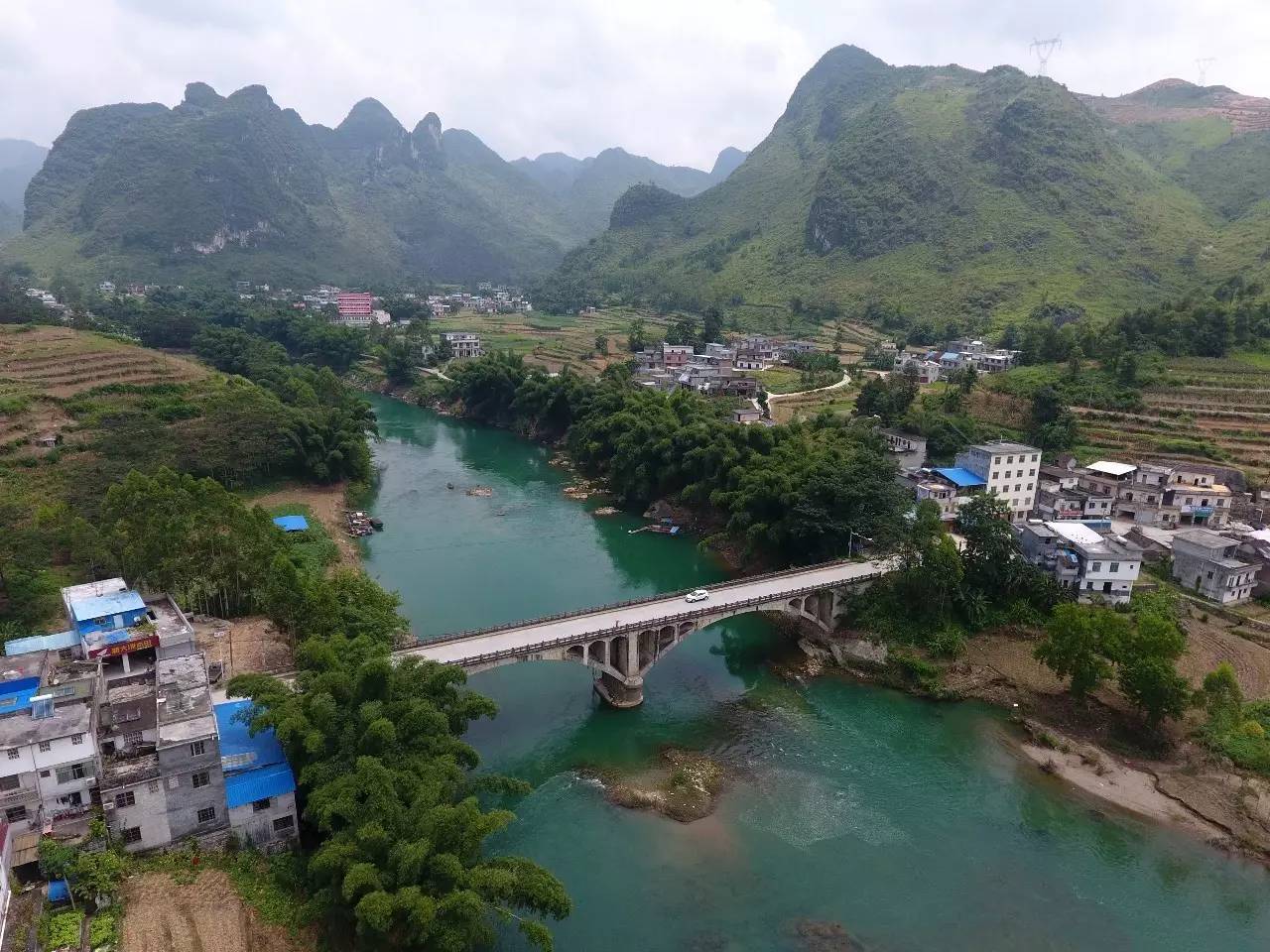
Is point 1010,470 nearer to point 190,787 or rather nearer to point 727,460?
point 727,460

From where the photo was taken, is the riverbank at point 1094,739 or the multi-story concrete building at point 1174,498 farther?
the multi-story concrete building at point 1174,498

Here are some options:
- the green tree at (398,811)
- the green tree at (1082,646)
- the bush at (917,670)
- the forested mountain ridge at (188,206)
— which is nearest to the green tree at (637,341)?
the bush at (917,670)

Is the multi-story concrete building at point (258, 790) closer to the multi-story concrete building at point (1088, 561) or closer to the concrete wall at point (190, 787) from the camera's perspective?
the concrete wall at point (190, 787)

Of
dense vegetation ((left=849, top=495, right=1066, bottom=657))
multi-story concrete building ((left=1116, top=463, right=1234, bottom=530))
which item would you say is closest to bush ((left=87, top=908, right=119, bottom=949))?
dense vegetation ((left=849, top=495, right=1066, bottom=657))

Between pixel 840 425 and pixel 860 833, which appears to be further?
pixel 840 425

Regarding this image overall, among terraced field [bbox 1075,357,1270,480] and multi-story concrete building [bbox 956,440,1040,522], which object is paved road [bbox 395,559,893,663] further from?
terraced field [bbox 1075,357,1270,480]

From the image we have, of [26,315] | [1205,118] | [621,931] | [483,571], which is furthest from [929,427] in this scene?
[1205,118]

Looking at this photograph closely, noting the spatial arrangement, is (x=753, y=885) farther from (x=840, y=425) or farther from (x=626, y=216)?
(x=626, y=216)
